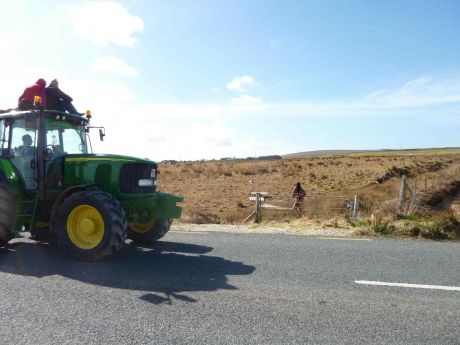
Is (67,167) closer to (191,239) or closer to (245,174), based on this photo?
(191,239)

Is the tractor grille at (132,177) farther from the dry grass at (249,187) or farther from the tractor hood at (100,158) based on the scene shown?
the dry grass at (249,187)

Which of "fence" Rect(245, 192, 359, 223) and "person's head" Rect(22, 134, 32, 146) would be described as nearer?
"person's head" Rect(22, 134, 32, 146)

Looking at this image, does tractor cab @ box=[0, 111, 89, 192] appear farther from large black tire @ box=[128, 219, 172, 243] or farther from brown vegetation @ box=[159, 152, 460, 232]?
brown vegetation @ box=[159, 152, 460, 232]

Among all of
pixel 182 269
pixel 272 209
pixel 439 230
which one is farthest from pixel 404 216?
pixel 182 269

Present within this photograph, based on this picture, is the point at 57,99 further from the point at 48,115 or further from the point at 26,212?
the point at 26,212

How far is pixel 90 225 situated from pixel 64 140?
6.39ft

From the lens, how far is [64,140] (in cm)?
804

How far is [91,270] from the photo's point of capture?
20.8 feet

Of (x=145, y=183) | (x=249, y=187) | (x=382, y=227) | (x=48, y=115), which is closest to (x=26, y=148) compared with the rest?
(x=48, y=115)

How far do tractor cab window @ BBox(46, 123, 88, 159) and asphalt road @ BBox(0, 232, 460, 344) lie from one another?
68.7 inches

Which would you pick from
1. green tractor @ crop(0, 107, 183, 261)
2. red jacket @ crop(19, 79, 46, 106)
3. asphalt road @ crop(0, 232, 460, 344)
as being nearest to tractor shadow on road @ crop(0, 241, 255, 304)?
asphalt road @ crop(0, 232, 460, 344)

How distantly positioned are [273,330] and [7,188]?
536 centimetres

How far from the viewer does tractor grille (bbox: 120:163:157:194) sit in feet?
24.5

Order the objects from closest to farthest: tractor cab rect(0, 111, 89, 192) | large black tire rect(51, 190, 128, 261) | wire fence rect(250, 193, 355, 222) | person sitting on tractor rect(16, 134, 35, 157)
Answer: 1. large black tire rect(51, 190, 128, 261)
2. tractor cab rect(0, 111, 89, 192)
3. person sitting on tractor rect(16, 134, 35, 157)
4. wire fence rect(250, 193, 355, 222)
